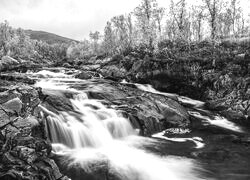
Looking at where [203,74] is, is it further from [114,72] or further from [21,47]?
[21,47]

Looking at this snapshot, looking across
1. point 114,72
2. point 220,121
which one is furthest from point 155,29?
point 220,121

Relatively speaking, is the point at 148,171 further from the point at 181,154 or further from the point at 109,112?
the point at 109,112

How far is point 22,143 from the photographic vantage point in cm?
1038

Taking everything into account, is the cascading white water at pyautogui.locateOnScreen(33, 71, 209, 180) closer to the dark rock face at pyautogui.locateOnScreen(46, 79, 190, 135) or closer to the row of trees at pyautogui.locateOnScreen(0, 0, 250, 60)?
the dark rock face at pyautogui.locateOnScreen(46, 79, 190, 135)

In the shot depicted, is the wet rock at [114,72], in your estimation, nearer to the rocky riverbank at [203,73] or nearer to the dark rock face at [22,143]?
the rocky riverbank at [203,73]

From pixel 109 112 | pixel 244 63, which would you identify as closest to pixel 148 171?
pixel 109 112

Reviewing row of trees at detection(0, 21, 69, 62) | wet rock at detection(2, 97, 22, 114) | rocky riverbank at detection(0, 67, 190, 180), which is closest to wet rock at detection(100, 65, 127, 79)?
rocky riverbank at detection(0, 67, 190, 180)

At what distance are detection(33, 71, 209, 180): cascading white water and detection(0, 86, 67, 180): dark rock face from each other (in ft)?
6.04

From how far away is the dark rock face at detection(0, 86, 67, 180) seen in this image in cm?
928

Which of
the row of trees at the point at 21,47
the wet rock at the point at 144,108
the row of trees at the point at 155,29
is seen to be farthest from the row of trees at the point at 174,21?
the row of trees at the point at 21,47

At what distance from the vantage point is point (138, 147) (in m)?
15.2

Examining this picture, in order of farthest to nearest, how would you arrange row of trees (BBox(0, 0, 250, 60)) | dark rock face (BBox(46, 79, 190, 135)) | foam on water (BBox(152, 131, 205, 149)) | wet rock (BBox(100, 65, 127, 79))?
row of trees (BBox(0, 0, 250, 60)), wet rock (BBox(100, 65, 127, 79)), dark rock face (BBox(46, 79, 190, 135)), foam on water (BBox(152, 131, 205, 149))

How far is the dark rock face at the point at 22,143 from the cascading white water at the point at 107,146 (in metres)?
1.84

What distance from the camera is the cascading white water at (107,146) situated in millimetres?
12000
